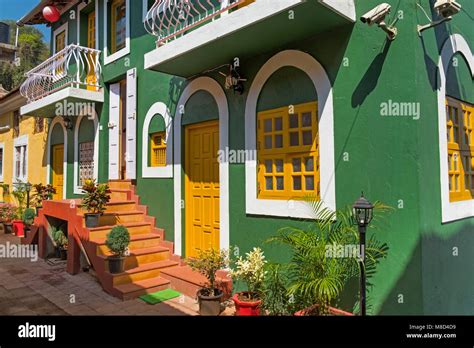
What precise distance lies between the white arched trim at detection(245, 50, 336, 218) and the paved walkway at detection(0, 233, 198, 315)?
6.26ft

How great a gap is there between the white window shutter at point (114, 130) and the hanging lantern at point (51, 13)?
3.72 metres

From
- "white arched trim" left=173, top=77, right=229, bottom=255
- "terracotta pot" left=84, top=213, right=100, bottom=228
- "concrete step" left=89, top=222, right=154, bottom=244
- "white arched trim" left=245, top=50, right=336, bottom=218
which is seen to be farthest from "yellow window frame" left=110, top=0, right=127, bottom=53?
"white arched trim" left=245, top=50, right=336, bottom=218

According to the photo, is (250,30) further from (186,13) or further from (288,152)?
(186,13)

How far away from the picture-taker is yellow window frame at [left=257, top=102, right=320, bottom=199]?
175 inches

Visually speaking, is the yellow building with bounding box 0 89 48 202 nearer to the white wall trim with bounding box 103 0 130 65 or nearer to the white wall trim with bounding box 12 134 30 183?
the white wall trim with bounding box 12 134 30 183

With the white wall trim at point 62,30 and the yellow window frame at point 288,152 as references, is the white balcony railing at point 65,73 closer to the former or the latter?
the white wall trim at point 62,30

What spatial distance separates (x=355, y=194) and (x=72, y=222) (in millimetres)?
5368

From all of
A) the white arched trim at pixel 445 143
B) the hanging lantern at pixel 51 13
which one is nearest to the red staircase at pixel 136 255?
the white arched trim at pixel 445 143

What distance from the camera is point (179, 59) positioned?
5.29m

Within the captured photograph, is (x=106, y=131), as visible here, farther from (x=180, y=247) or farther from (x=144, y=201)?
(x=180, y=247)

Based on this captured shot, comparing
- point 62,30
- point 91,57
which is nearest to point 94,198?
point 91,57

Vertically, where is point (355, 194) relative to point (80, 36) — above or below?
below

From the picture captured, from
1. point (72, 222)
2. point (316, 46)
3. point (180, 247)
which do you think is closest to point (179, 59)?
point (316, 46)

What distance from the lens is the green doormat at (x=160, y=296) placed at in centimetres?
511
